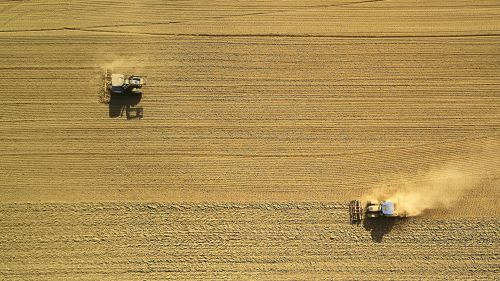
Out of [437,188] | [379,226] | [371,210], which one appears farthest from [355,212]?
[437,188]

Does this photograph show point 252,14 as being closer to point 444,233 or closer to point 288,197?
point 288,197

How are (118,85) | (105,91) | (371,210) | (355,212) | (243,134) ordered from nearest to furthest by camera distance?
(371,210), (355,212), (118,85), (243,134), (105,91)

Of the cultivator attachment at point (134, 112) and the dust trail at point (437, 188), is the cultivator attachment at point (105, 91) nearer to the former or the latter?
the cultivator attachment at point (134, 112)

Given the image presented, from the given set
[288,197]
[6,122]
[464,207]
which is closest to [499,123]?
[464,207]

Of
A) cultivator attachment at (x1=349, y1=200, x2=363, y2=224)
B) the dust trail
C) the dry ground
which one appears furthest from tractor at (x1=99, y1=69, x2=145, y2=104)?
the dust trail

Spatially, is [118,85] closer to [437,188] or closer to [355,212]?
Answer: [355,212]

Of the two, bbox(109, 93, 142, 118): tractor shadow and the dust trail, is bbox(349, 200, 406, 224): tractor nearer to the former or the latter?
the dust trail

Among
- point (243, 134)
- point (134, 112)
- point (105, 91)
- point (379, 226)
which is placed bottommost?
point (379, 226)
